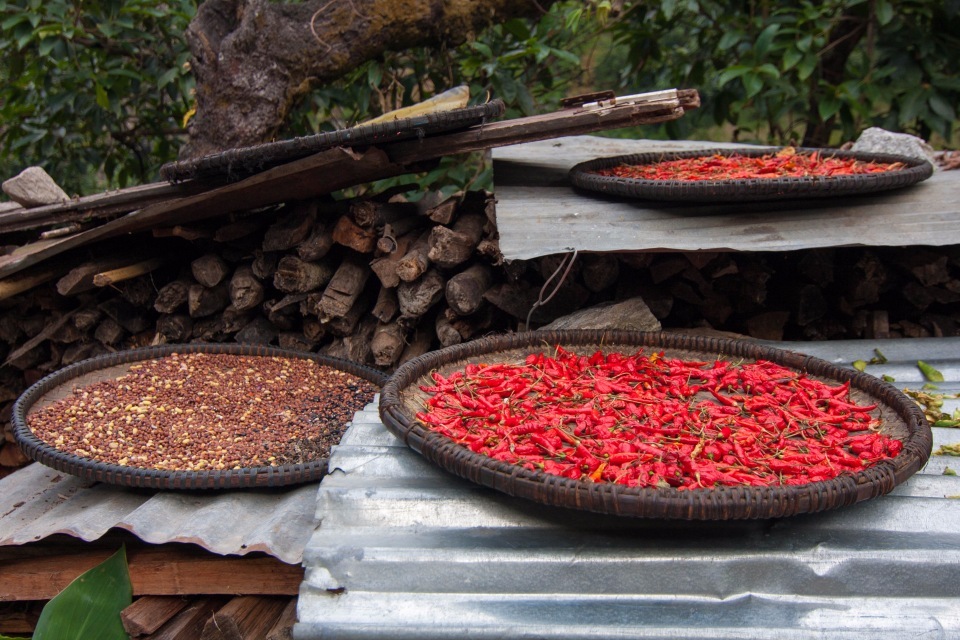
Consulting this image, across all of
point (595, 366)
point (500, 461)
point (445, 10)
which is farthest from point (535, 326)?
point (445, 10)

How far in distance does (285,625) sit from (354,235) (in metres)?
1.52

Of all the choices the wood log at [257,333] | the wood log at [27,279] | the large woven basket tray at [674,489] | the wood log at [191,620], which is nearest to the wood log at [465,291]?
the large woven basket tray at [674,489]

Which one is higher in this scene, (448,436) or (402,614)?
(448,436)

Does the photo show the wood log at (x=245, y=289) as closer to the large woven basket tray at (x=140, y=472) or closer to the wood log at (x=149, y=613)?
the large woven basket tray at (x=140, y=472)

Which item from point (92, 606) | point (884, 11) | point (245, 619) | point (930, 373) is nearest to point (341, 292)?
point (245, 619)

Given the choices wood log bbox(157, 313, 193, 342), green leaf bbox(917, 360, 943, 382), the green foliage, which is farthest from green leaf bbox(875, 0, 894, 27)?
wood log bbox(157, 313, 193, 342)

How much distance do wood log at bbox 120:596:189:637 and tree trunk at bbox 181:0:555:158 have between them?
237 centimetres

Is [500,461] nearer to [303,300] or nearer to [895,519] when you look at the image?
[895,519]

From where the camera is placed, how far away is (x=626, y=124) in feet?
9.23

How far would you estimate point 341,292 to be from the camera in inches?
122

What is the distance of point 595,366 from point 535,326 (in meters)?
0.67

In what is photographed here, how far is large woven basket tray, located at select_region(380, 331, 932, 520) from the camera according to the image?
154 cm

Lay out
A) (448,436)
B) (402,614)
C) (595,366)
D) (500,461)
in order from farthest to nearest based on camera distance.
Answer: (595,366) → (448,436) → (500,461) → (402,614)

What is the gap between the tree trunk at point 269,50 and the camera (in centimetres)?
384
